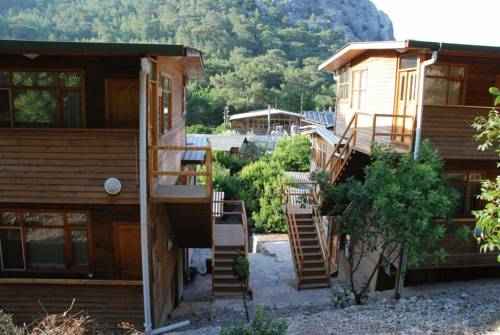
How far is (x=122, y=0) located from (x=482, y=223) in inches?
5078

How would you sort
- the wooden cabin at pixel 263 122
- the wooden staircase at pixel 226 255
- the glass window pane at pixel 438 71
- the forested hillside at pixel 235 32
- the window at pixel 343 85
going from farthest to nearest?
1. the forested hillside at pixel 235 32
2. the wooden cabin at pixel 263 122
3. the window at pixel 343 85
4. the wooden staircase at pixel 226 255
5. the glass window pane at pixel 438 71

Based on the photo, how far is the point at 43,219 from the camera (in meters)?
10.2

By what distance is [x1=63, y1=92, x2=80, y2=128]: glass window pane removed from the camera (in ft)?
32.6

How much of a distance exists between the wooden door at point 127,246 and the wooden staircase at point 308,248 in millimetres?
6816

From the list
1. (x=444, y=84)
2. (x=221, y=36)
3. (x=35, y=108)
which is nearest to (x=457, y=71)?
(x=444, y=84)

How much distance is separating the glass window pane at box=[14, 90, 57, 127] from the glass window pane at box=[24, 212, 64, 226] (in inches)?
83.7

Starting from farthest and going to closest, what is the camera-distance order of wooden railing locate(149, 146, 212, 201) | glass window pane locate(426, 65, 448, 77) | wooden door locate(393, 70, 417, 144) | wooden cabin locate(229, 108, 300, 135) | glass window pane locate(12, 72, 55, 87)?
1. wooden cabin locate(229, 108, 300, 135)
2. glass window pane locate(426, 65, 448, 77)
3. wooden door locate(393, 70, 417, 144)
4. glass window pane locate(12, 72, 55, 87)
5. wooden railing locate(149, 146, 212, 201)

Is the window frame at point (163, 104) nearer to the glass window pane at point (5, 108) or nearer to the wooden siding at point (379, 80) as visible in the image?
the glass window pane at point (5, 108)

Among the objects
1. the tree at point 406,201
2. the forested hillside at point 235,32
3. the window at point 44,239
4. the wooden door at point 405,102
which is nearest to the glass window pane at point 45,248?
the window at point 44,239

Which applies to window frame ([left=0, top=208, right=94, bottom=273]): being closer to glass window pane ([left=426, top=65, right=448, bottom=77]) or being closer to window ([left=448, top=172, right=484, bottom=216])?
glass window pane ([left=426, top=65, right=448, bottom=77])

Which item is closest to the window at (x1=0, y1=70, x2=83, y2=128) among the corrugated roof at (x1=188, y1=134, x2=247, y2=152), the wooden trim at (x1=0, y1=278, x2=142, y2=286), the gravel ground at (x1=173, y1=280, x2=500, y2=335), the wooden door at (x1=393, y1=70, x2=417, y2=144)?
the wooden trim at (x1=0, y1=278, x2=142, y2=286)

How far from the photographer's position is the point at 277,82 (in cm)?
8206

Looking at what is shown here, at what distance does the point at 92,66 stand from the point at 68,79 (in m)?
0.66

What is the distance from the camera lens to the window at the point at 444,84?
12.7 metres
